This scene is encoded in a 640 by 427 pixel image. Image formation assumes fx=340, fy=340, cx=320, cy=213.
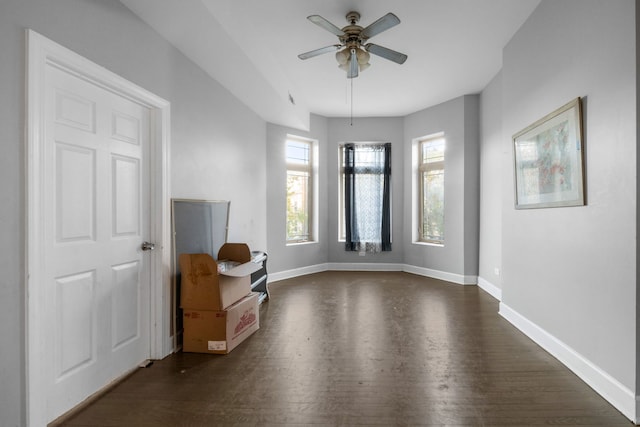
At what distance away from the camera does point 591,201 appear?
2.23 metres

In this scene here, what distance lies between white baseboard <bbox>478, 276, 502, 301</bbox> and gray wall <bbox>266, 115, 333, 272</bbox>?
2754mm

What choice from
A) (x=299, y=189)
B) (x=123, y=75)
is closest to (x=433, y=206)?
(x=299, y=189)

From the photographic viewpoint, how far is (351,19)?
120 inches

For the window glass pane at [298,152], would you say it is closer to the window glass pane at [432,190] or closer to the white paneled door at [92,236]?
the window glass pane at [432,190]

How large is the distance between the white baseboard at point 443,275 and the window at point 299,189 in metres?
1.94

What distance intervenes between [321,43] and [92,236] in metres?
2.82

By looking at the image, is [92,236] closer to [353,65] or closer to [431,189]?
[353,65]

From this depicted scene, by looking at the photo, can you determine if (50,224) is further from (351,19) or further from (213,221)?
(351,19)

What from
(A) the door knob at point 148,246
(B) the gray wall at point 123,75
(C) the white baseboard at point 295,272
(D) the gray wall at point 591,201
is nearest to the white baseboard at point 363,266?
(C) the white baseboard at point 295,272

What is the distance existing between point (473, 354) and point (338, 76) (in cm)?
354

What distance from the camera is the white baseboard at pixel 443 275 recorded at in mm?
5203

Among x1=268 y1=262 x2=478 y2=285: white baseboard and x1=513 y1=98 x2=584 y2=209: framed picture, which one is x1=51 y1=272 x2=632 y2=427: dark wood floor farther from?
x1=268 y1=262 x2=478 y2=285: white baseboard

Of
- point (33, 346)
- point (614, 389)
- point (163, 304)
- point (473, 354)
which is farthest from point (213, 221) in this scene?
point (614, 389)

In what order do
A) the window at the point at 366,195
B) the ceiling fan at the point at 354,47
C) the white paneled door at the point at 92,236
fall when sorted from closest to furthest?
the white paneled door at the point at 92,236 < the ceiling fan at the point at 354,47 < the window at the point at 366,195
